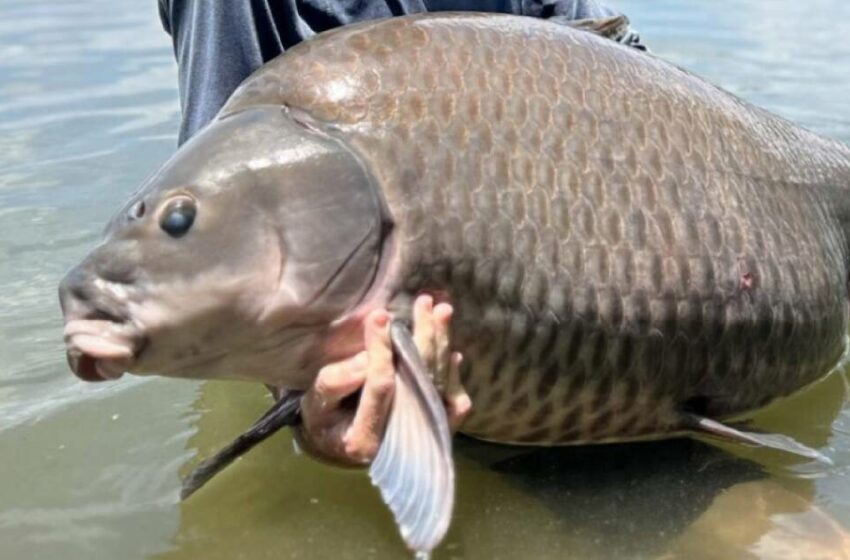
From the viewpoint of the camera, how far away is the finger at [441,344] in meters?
2.29

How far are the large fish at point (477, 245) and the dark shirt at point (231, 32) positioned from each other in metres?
0.50

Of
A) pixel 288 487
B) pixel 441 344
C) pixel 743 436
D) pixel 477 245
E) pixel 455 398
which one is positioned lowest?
pixel 288 487

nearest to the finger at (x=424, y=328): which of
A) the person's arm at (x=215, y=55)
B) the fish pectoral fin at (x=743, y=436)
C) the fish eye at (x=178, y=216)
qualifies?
the fish eye at (x=178, y=216)

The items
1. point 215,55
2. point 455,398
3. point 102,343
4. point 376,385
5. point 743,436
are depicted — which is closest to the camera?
point 102,343

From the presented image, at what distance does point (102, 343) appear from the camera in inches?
83.4

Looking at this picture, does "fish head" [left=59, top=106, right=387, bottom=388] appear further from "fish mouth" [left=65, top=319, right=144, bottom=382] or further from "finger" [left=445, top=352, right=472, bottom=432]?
"finger" [left=445, top=352, right=472, bottom=432]

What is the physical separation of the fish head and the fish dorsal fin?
18cm

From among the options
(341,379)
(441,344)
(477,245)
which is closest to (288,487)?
(341,379)

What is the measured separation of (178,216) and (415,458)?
635 millimetres

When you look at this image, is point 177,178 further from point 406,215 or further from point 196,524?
point 196,524

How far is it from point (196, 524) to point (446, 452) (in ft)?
2.67

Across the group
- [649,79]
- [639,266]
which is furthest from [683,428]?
[649,79]

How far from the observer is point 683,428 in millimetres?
2801

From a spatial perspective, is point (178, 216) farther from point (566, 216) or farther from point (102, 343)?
point (566, 216)
